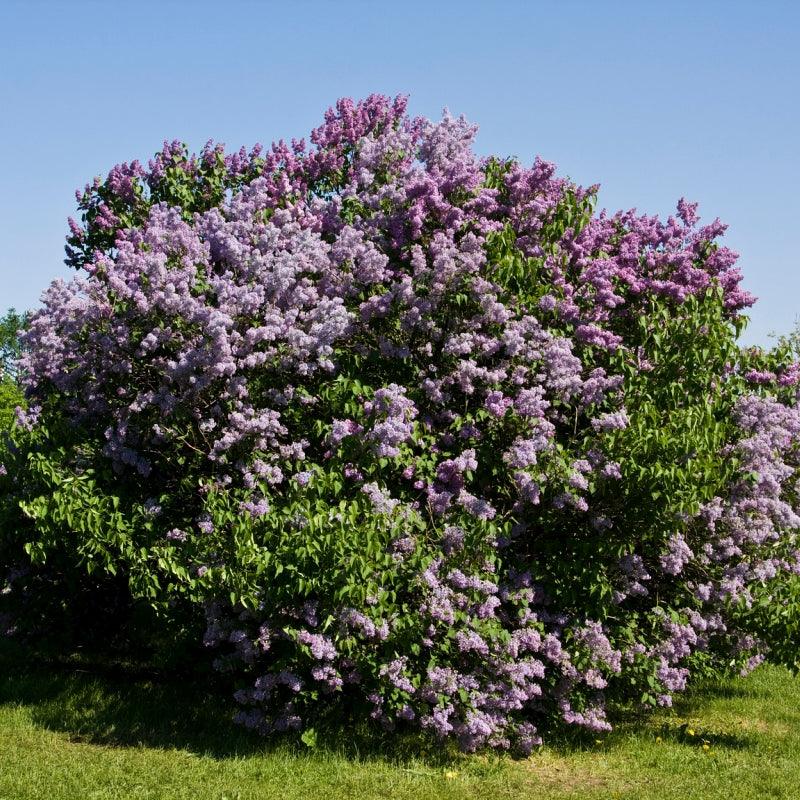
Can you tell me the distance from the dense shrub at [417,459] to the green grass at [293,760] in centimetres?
51

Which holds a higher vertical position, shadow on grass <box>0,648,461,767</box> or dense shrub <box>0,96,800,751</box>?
dense shrub <box>0,96,800,751</box>

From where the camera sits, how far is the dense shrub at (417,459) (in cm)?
1059

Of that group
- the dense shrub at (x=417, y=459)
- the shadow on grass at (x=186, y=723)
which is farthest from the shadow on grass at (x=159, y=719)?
the dense shrub at (x=417, y=459)

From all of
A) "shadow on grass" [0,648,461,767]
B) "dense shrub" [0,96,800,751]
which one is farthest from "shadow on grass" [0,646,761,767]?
"dense shrub" [0,96,800,751]

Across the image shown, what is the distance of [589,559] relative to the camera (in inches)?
453

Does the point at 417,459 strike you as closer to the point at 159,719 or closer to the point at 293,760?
the point at 293,760

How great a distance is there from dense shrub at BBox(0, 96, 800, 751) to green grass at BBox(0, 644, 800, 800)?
51cm

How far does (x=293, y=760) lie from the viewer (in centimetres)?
1081

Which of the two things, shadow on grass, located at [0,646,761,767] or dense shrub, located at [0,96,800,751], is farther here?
shadow on grass, located at [0,646,761,767]

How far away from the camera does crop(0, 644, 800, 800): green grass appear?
10.1m

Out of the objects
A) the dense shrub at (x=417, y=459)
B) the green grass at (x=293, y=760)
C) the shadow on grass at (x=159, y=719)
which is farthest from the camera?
the shadow on grass at (x=159, y=719)

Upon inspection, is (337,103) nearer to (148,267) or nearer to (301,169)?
(301,169)

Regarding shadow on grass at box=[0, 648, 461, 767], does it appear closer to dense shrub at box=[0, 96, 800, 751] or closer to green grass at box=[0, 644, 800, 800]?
green grass at box=[0, 644, 800, 800]

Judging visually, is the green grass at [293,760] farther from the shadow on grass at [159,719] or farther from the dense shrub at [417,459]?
the dense shrub at [417,459]
